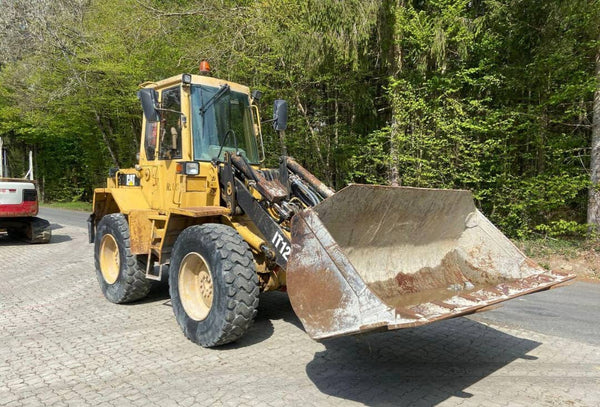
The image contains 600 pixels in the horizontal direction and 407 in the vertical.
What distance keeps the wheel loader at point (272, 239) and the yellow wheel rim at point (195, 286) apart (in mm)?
12

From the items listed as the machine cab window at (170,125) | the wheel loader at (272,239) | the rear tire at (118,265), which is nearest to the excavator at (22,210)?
the rear tire at (118,265)

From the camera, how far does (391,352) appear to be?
451 cm

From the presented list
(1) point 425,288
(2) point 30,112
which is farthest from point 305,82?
(2) point 30,112

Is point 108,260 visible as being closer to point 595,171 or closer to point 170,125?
point 170,125

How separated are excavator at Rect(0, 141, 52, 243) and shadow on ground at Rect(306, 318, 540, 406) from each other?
9.68 metres

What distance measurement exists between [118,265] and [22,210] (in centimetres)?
660

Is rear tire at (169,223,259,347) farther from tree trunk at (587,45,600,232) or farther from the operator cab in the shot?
tree trunk at (587,45,600,232)

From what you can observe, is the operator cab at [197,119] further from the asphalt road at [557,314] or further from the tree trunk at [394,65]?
the tree trunk at [394,65]

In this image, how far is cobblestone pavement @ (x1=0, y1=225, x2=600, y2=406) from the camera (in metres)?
3.56

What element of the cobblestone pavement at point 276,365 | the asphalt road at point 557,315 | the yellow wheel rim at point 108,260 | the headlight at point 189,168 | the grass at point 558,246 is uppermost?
the headlight at point 189,168

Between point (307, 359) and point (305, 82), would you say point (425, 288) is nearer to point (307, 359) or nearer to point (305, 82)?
point (307, 359)

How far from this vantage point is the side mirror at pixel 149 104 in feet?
17.1

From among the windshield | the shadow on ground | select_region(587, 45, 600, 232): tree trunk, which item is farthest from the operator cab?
select_region(587, 45, 600, 232): tree trunk

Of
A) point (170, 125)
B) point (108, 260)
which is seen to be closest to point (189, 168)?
point (170, 125)
